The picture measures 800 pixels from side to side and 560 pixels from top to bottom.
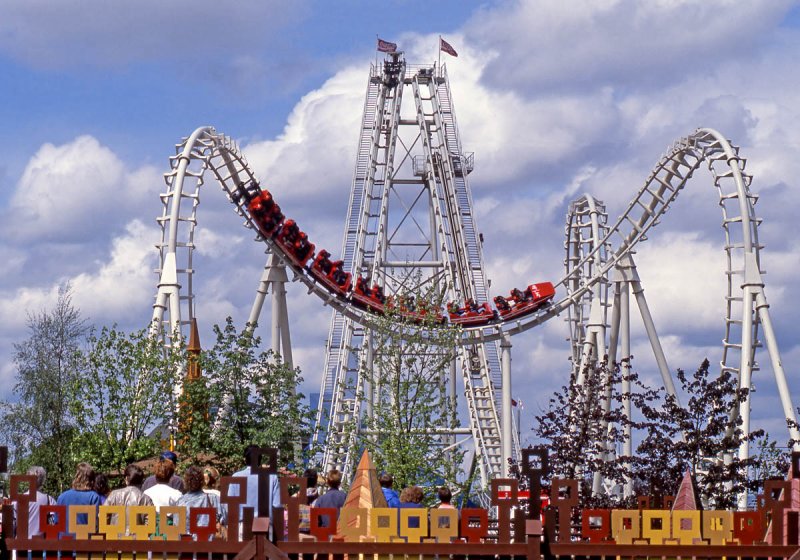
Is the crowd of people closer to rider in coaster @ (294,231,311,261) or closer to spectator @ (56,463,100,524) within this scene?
spectator @ (56,463,100,524)

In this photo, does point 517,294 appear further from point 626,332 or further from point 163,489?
point 163,489

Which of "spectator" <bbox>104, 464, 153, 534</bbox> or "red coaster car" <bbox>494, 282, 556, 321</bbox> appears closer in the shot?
"spectator" <bbox>104, 464, 153, 534</bbox>

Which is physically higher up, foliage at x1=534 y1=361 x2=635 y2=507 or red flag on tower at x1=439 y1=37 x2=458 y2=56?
red flag on tower at x1=439 y1=37 x2=458 y2=56

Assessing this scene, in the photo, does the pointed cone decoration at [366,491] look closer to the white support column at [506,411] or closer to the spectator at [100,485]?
the spectator at [100,485]

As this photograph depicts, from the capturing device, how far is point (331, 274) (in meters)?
39.7

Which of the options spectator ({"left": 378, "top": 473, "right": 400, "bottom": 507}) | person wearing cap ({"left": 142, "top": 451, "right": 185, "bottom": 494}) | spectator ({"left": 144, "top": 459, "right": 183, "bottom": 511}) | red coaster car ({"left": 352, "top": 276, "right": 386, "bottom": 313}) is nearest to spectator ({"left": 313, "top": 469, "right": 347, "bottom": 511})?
spectator ({"left": 378, "top": 473, "right": 400, "bottom": 507})

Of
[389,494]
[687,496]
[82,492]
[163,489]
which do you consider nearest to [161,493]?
[163,489]

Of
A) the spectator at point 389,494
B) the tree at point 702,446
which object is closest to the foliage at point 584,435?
the tree at point 702,446

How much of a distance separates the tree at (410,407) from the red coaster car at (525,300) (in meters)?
9.62

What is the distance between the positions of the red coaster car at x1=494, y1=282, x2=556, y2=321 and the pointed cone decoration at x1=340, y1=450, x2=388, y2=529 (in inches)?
1118

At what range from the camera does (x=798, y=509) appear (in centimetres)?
1214

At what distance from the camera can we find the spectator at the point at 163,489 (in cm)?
1328

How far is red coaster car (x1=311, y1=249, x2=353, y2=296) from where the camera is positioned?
39250 mm

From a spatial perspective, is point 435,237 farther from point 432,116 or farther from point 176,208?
point 176,208
